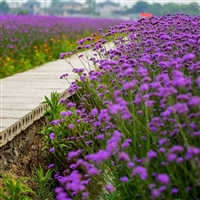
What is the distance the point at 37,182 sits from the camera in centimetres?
346

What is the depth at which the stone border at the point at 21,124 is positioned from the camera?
3.53 m

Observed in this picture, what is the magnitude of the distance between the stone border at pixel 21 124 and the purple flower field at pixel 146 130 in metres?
0.23

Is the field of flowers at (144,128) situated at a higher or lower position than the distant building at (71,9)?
higher

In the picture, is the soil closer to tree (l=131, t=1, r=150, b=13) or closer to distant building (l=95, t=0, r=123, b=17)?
tree (l=131, t=1, r=150, b=13)

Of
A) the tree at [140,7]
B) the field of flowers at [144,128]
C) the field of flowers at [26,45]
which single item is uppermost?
the field of flowers at [144,128]

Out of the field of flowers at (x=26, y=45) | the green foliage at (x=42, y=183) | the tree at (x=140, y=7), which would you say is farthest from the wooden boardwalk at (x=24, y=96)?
the tree at (x=140, y=7)

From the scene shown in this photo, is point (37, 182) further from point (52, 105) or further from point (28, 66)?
point (28, 66)

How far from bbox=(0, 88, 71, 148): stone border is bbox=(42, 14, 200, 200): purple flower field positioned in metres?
0.23

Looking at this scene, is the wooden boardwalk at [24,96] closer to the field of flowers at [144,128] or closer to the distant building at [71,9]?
the field of flowers at [144,128]

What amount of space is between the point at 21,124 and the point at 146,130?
5.75 ft

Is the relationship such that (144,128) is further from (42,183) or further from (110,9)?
(110,9)

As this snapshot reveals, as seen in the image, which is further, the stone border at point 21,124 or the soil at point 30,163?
the soil at point 30,163

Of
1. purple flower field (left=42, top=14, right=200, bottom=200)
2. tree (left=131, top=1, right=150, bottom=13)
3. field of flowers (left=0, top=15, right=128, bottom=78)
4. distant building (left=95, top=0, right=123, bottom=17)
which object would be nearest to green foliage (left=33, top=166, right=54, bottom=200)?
purple flower field (left=42, top=14, right=200, bottom=200)

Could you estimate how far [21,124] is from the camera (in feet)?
12.7
